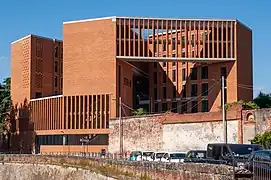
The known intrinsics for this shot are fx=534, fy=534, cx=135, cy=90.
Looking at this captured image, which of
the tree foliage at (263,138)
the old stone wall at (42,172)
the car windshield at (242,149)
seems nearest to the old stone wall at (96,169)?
the old stone wall at (42,172)

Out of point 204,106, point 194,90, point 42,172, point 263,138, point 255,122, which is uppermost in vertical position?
point 194,90

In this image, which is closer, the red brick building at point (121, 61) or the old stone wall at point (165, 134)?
the old stone wall at point (165, 134)

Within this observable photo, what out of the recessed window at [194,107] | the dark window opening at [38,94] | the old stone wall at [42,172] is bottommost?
the old stone wall at [42,172]

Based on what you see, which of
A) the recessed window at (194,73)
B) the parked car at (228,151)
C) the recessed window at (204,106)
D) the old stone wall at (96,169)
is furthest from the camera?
the recessed window at (194,73)

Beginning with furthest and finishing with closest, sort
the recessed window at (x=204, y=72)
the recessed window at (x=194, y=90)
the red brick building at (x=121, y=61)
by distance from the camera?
the recessed window at (x=194, y=90) → the recessed window at (x=204, y=72) → the red brick building at (x=121, y=61)

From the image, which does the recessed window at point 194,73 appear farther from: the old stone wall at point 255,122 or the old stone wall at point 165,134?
the old stone wall at point 255,122

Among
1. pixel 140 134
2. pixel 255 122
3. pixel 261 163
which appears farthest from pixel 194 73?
pixel 261 163

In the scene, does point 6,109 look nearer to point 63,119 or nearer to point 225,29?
point 63,119

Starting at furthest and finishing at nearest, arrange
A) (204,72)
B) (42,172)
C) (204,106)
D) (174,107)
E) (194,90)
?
(174,107) < (194,90) < (204,72) < (204,106) < (42,172)

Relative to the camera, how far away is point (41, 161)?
56.6m

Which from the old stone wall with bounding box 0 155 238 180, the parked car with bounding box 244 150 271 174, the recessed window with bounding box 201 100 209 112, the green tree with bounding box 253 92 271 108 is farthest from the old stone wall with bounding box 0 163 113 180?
the green tree with bounding box 253 92 271 108

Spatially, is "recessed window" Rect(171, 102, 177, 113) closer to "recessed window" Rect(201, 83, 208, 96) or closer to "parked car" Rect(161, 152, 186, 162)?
"recessed window" Rect(201, 83, 208, 96)

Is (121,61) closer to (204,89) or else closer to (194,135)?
(204,89)

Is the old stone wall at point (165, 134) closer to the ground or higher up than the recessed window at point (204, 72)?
closer to the ground
